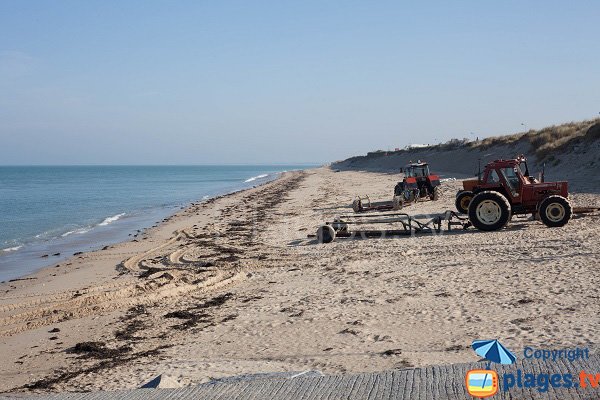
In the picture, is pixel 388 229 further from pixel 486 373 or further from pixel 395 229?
pixel 486 373

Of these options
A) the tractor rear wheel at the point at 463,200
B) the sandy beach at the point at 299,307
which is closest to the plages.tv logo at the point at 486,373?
the sandy beach at the point at 299,307

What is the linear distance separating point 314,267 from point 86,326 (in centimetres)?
429

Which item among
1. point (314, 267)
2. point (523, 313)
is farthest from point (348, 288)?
point (523, 313)

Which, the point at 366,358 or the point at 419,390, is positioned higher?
the point at 419,390

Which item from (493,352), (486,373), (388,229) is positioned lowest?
(388,229)

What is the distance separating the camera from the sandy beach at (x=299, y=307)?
6406 millimetres

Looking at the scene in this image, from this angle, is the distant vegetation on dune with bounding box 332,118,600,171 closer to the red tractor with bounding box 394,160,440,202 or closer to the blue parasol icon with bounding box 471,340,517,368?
the red tractor with bounding box 394,160,440,202

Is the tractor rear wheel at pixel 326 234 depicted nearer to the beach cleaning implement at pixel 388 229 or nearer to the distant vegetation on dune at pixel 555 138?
the beach cleaning implement at pixel 388 229

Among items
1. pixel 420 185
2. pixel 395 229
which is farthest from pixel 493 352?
pixel 420 185

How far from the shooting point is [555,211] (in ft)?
45.3

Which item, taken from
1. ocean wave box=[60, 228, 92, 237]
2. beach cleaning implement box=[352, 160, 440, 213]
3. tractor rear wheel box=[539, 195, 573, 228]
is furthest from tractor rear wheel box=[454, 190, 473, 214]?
ocean wave box=[60, 228, 92, 237]

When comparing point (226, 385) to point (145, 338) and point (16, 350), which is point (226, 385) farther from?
point (16, 350)

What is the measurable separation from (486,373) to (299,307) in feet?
16.1

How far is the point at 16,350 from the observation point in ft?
25.7
